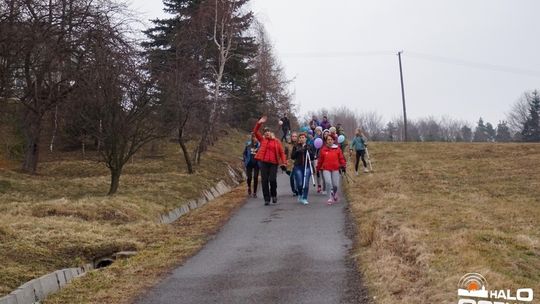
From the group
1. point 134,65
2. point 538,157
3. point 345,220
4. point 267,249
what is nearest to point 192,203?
point 134,65

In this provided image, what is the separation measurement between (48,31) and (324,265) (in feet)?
46.3

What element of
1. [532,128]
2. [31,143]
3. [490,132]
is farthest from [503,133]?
[31,143]

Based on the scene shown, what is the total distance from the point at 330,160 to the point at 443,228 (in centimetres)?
584

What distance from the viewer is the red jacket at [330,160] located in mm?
15904

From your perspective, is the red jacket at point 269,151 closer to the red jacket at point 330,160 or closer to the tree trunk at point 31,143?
the red jacket at point 330,160

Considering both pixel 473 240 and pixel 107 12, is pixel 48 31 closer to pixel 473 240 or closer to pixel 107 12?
pixel 107 12

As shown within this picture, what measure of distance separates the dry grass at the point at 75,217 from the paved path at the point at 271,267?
5.73 ft

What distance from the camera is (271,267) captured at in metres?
8.66

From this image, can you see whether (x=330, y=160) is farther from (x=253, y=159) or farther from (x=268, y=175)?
(x=253, y=159)

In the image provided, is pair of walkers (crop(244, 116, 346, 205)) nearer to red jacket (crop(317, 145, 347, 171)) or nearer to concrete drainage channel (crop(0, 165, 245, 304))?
red jacket (crop(317, 145, 347, 171))

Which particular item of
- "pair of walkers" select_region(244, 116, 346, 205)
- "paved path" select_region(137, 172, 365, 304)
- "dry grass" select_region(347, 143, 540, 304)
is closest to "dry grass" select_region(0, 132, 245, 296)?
"paved path" select_region(137, 172, 365, 304)

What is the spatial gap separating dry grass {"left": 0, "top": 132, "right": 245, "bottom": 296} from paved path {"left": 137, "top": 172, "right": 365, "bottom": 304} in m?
1.75

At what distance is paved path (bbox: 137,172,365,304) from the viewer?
726 cm

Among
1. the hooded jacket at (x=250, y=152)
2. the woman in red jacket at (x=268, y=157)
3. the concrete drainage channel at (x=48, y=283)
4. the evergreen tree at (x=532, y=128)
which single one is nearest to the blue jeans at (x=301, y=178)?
the woman in red jacket at (x=268, y=157)
